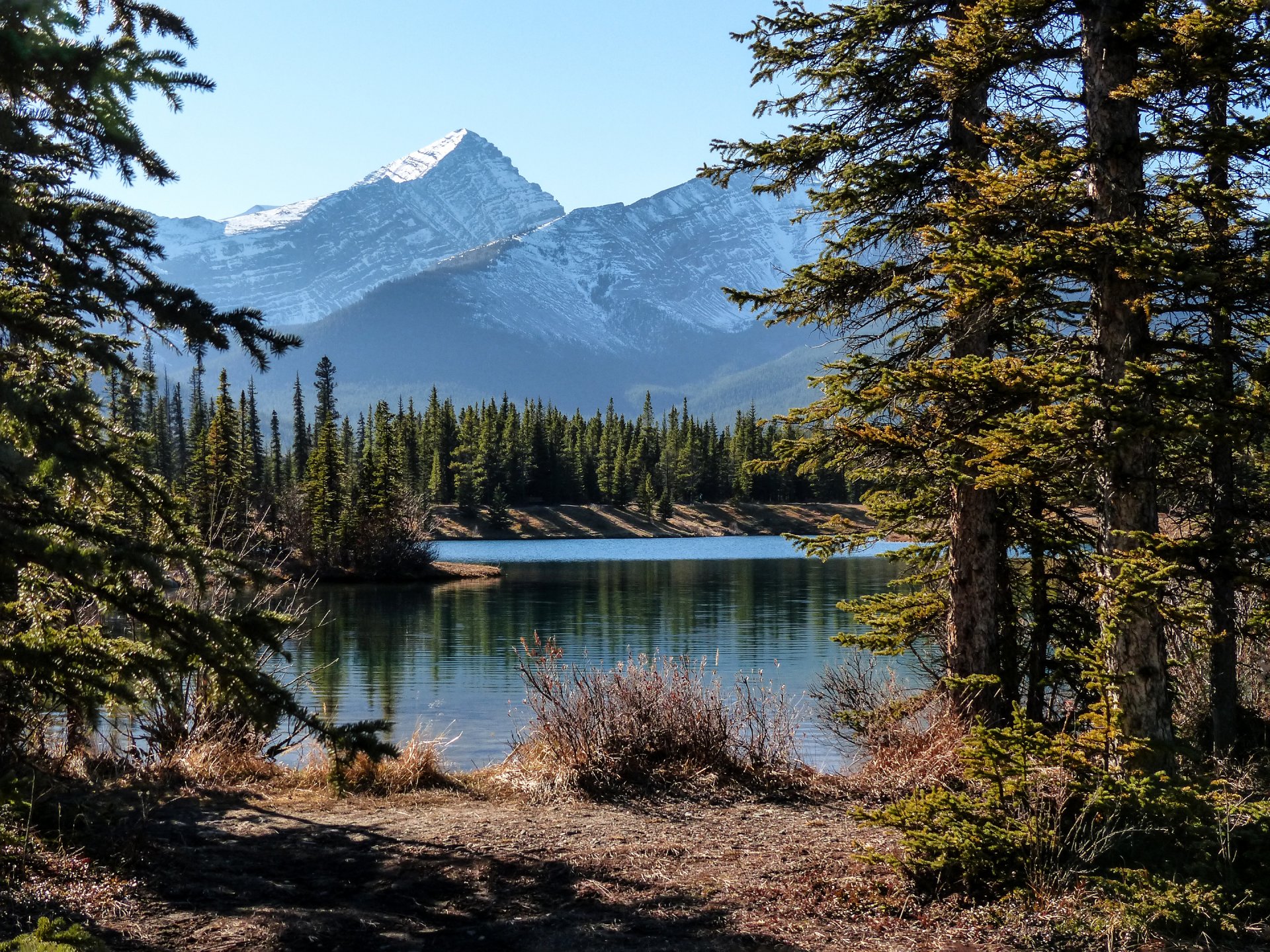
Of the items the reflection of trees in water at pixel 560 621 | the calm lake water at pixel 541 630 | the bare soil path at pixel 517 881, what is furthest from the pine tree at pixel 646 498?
the bare soil path at pixel 517 881

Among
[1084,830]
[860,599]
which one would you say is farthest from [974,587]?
[1084,830]

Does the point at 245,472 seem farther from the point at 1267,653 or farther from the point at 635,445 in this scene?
the point at 635,445

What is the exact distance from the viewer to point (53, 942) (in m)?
4.05

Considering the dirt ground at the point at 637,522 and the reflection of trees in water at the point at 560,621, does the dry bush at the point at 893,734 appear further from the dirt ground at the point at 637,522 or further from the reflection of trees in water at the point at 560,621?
the dirt ground at the point at 637,522

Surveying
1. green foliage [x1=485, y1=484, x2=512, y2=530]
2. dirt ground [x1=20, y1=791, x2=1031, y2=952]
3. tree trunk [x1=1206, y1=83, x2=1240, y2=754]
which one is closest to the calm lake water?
dirt ground [x1=20, y1=791, x2=1031, y2=952]

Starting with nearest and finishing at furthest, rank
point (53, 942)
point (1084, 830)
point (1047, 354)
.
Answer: point (53, 942) → point (1084, 830) → point (1047, 354)

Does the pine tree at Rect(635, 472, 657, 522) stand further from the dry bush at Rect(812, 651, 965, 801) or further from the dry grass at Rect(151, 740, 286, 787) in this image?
the dry grass at Rect(151, 740, 286, 787)

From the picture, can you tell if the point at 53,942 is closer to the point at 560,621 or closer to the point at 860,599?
the point at 860,599

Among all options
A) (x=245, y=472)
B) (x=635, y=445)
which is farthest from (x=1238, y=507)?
(x=635, y=445)

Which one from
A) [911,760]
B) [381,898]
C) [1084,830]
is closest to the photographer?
[1084,830]

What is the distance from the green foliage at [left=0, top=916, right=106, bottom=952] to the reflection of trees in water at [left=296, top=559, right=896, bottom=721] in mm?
15879

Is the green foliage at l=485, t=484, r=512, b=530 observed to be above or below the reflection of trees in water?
above

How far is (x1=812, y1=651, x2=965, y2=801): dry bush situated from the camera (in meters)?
8.90

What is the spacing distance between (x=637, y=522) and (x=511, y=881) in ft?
330
